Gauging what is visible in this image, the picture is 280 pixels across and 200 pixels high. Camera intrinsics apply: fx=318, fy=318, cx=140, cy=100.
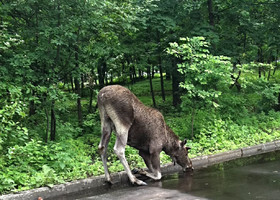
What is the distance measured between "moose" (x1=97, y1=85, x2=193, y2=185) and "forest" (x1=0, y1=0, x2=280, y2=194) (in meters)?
0.86

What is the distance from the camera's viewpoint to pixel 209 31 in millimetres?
12602

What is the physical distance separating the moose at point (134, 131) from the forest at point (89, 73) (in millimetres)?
860

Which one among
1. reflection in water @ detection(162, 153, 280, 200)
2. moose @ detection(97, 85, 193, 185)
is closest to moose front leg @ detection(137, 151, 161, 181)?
moose @ detection(97, 85, 193, 185)

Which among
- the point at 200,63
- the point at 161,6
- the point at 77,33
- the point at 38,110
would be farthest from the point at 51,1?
the point at 161,6

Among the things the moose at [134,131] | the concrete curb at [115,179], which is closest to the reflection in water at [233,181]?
Result: the concrete curb at [115,179]

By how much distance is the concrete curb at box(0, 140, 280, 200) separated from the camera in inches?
269

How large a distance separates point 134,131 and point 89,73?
13.2ft

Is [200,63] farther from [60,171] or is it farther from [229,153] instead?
[60,171]

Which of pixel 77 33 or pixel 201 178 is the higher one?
pixel 77 33

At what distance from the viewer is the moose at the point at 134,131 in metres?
7.61

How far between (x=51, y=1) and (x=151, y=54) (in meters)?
6.83

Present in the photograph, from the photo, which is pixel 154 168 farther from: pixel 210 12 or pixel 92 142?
pixel 210 12

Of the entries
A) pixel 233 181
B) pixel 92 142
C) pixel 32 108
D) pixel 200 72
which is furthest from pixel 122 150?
pixel 200 72

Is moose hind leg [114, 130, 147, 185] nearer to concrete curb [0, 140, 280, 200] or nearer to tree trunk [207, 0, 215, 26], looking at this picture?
concrete curb [0, 140, 280, 200]
